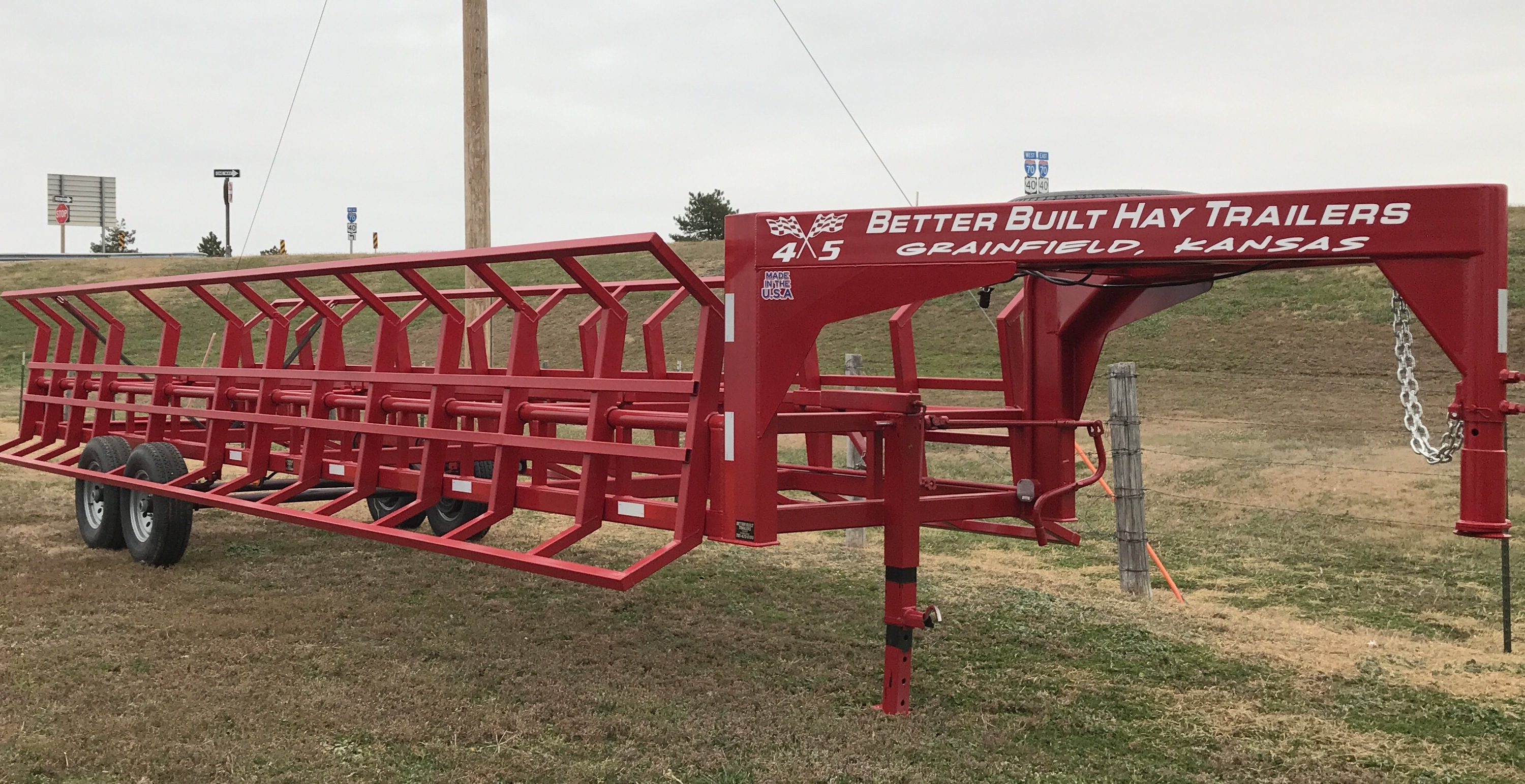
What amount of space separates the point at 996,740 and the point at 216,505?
15.4 ft

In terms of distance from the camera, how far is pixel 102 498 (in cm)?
882

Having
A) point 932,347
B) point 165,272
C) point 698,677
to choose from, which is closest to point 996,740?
point 698,677

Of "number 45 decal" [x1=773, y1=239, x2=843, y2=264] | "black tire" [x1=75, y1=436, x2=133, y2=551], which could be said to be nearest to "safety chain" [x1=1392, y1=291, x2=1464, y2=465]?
"number 45 decal" [x1=773, y1=239, x2=843, y2=264]

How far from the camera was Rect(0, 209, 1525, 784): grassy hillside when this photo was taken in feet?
14.6

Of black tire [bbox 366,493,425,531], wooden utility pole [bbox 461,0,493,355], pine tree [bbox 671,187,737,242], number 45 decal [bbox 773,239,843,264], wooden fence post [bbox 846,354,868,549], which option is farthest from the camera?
pine tree [bbox 671,187,737,242]

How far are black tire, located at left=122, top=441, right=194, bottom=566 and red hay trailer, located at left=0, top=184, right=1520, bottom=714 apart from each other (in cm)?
2

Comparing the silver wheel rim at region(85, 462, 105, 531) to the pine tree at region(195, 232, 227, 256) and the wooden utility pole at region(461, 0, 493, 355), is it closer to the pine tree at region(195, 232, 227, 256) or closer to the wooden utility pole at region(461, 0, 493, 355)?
the wooden utility pole at region(461, 0, 493, 355)

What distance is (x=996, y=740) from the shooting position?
462cm

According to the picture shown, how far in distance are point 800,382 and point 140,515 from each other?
186 inches

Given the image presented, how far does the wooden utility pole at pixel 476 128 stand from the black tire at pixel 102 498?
3.37 m

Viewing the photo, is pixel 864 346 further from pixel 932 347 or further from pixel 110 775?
pixel 110 775

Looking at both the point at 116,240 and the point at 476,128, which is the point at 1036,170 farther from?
the point at 116,240

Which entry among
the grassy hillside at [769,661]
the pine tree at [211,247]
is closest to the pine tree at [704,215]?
the pine tree at [211,247]

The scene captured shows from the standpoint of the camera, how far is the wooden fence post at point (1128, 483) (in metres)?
7.50
